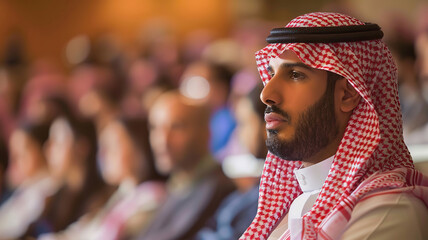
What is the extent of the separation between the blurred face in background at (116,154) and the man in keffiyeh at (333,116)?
3.22 m

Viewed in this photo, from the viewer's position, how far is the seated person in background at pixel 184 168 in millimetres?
4211

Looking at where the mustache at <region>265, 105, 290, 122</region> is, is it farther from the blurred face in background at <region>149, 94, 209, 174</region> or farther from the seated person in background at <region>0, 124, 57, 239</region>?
the seated person in background at <region>0, 124, 57, 239</region>

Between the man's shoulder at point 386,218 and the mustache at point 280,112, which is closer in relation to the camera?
the man's shoulder at point 386,218

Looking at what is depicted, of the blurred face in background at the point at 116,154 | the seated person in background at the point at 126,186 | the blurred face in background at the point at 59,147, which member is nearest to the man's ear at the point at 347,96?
the seated person in background at the point at 126,186

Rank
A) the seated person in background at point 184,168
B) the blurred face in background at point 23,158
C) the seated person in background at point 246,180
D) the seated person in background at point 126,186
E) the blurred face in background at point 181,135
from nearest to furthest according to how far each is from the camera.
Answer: the seated person in background at point 246,180 < the seated person in background at point 184,168 < the blurred face in background at point 181,135 < the seated person in background at point 126,186 < the blurred face in background at point 23,158

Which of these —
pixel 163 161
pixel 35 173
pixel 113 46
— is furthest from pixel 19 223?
pixel 163 161

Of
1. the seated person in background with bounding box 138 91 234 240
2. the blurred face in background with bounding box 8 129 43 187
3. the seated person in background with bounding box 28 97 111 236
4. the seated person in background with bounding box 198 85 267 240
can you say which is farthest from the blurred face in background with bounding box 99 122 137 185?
the seated person in background with bounding box 198 85 267 240

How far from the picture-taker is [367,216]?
1.72 metres

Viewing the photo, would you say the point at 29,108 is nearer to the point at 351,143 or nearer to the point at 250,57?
the point at 250,57

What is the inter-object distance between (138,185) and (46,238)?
1281mm

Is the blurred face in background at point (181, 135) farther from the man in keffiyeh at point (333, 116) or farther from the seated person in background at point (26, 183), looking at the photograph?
the man in keffiyeh at point (333, 116)

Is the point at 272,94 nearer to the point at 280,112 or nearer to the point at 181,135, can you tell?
the point at 280,112

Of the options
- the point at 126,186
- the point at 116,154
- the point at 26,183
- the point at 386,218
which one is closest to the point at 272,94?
the point at 386,218

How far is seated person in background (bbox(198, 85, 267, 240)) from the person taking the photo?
3467 mm
